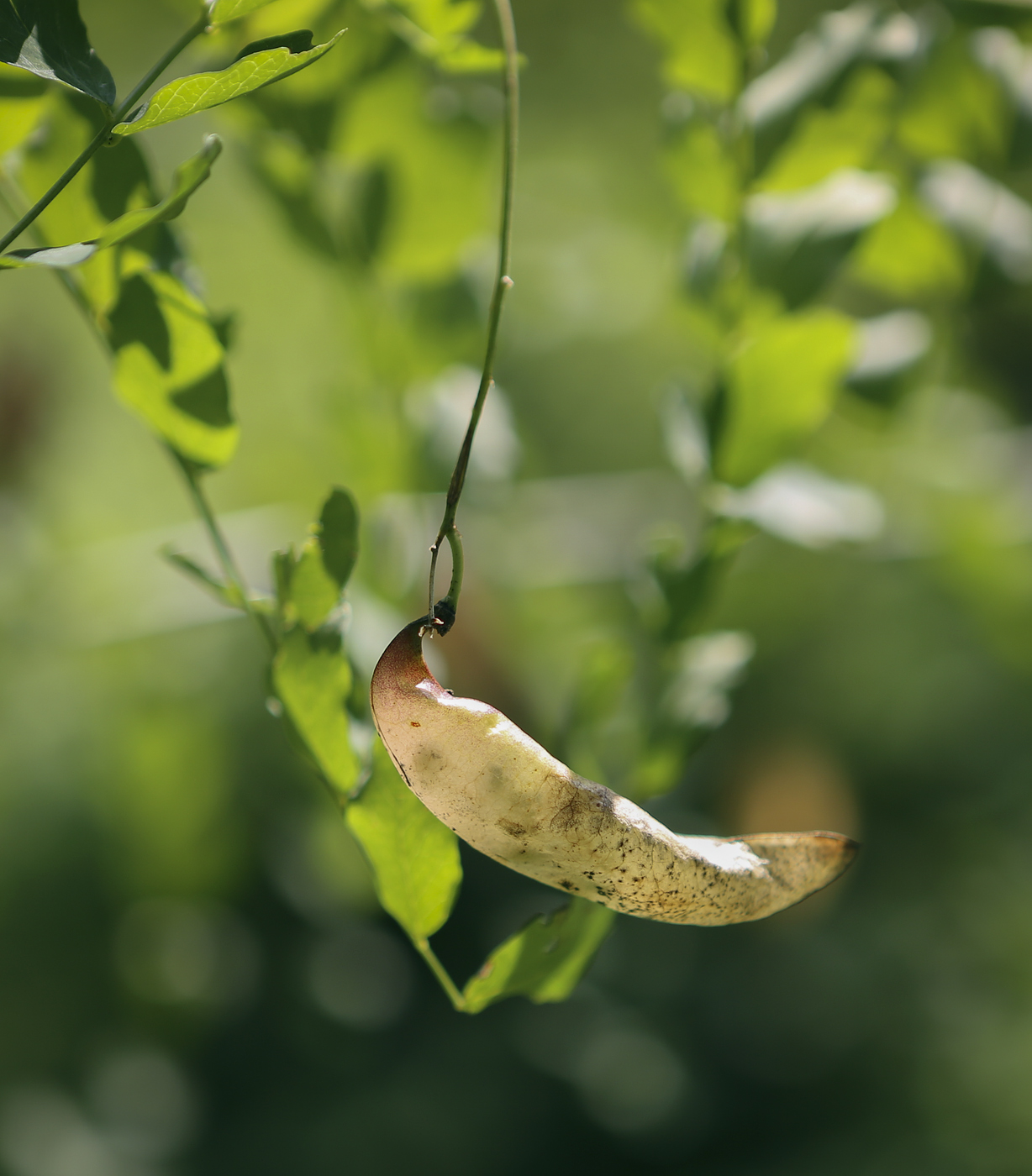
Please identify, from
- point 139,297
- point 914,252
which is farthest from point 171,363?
point 914,252

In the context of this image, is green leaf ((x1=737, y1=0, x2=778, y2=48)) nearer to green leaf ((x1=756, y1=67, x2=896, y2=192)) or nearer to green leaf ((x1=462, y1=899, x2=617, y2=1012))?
green leaf ((x1=756, y1=67, x2=896, y2=192))

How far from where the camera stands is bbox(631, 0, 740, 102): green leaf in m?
0.15

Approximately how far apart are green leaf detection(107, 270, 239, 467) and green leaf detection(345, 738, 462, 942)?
5 cm

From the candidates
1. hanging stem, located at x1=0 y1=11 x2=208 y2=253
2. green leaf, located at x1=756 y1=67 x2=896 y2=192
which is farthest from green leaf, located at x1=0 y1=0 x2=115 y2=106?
green leaf, located at x1=756 y1=67 x2=896 y2=192

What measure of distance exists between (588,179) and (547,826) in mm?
505

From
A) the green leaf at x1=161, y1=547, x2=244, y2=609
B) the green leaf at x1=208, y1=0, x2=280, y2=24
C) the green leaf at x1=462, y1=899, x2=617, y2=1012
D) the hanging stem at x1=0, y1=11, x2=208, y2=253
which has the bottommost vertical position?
the green leaf at x1=462, y1=899, x2=617, y2=1012

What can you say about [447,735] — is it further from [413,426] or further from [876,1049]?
[876,1049]

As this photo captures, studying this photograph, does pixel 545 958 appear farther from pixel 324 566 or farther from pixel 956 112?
pixel 956 112

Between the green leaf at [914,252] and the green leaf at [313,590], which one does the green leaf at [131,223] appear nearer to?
the green leaf at [313,590]

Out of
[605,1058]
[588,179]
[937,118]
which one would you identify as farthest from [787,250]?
[588,179]

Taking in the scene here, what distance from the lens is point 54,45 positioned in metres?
0.10

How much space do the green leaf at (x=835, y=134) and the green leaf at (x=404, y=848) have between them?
11cm

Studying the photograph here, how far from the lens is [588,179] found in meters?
0.55

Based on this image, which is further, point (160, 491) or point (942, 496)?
point (160, 491)
